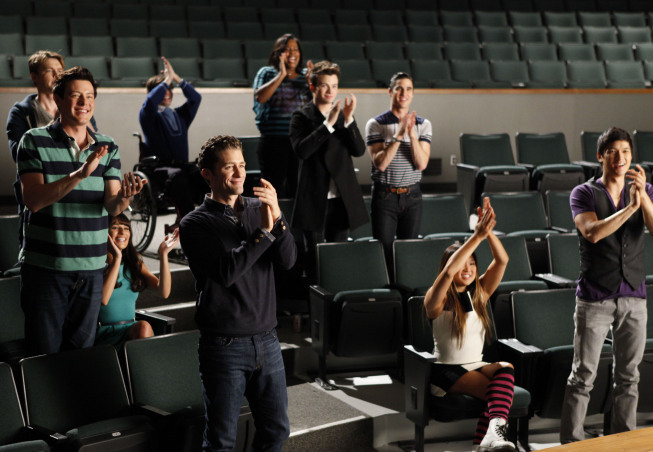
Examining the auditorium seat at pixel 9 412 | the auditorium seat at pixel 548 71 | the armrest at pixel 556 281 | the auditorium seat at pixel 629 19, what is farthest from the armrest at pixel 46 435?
the auditorium seat at pixel 629 19

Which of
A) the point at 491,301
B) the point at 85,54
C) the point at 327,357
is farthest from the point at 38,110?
the point at 85,54

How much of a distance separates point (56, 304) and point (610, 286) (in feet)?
6.04

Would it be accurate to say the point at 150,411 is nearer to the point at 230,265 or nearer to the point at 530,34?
the point at 230,265

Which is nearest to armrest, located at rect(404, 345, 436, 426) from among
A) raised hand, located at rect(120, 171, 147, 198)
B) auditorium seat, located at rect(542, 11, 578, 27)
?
raised hand, located at rect(120, 171, 147, 198)

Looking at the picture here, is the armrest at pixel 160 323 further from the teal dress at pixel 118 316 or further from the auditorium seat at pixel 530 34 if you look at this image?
the auditorium seat at pixel 530 34

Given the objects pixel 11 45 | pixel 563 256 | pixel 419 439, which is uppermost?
pixel 11 45

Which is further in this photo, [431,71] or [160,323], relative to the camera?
[431,71]

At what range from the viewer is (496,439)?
2535 millimetres

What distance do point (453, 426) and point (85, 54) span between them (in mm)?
4513

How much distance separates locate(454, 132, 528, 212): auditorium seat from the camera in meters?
5.11

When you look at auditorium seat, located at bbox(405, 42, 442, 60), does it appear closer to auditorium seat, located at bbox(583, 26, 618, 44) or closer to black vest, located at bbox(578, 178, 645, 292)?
auditorium seat, located at bbox(583, 26, 618, 44)

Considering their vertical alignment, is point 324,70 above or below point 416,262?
above

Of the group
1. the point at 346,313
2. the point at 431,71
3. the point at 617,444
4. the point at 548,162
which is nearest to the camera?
the point at 617,444

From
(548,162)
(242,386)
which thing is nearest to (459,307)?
(242,386)
